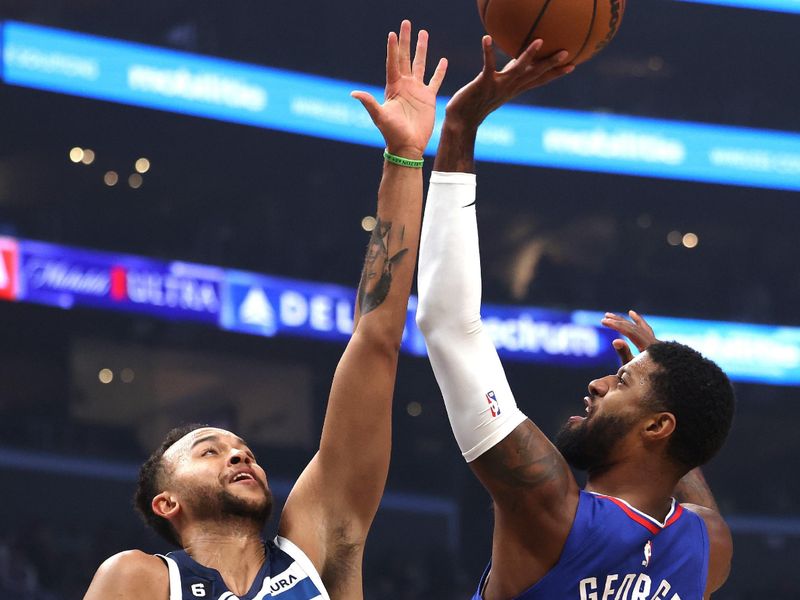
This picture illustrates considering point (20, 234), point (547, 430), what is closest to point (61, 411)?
point (20, 234)

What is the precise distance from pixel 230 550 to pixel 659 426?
1110mm

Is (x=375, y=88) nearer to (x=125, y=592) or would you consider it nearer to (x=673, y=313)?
(x=673, y=313)

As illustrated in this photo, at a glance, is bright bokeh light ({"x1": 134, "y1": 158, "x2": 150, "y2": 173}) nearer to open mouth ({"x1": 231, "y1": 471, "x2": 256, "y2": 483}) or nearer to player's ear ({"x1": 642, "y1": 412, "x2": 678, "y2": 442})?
open mouth ({"x1": 231, "y1": 471, "x2": 256, "y2": 483})

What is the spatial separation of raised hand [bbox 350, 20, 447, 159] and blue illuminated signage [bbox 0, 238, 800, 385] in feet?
44.9

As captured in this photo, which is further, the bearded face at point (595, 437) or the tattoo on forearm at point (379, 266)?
the tattoo on forearm at point (379, 266)

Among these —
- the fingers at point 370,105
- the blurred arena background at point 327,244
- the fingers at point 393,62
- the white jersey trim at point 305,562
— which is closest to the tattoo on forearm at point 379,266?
the fingers at point 370,105

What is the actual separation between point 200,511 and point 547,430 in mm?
18009

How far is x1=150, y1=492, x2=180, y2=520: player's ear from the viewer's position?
3.15m

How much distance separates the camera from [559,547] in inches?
108

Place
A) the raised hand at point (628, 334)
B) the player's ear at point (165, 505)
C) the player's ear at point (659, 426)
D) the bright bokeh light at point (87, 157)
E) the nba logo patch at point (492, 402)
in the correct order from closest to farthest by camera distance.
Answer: the nba logo patch at point (492, 402) → the player's ear at point (659, 426) → the player's ear at point (165, 505) → the raised hand at point (628, 334) → the bright bokeh light at point (87, 157)

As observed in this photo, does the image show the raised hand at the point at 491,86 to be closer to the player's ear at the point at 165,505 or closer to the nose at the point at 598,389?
the nose at the point at 598,389

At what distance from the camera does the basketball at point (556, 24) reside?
3.05m

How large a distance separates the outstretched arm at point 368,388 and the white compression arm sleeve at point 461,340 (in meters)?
0.33

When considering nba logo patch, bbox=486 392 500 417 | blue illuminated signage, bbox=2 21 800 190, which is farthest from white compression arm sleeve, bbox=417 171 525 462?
blue illuminated signage, bbox=2 21 800 190
